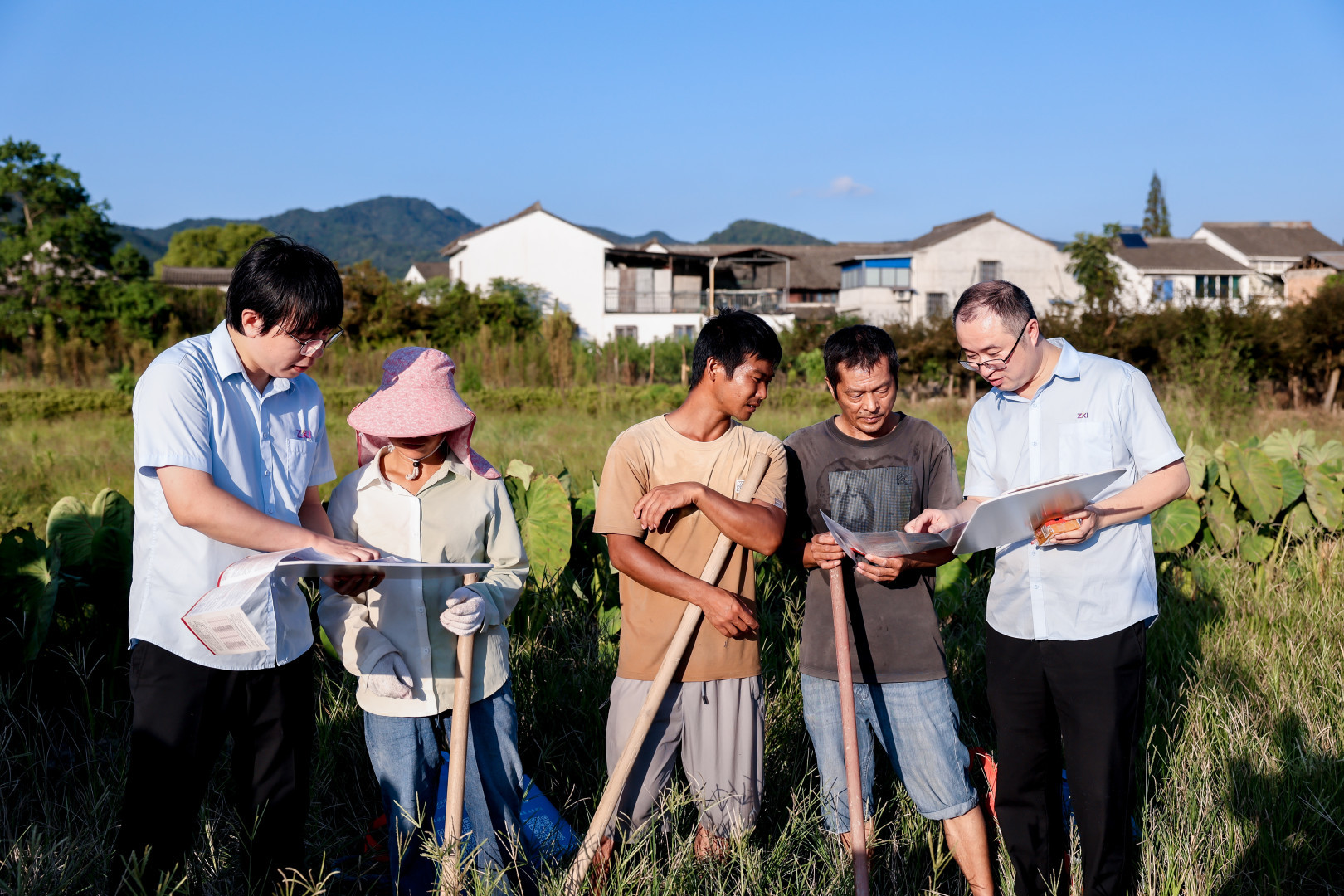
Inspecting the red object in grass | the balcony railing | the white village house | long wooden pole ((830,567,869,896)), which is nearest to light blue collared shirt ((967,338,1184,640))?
long wooden pole ((830,567,869,896))

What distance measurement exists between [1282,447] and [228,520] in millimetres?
5928

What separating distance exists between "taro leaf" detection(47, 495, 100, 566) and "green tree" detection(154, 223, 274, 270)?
67508 mm

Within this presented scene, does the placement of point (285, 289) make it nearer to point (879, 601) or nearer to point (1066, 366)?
point (879, 601)

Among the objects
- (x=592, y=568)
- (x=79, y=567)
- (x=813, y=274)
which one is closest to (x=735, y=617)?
(x=592, y=568)

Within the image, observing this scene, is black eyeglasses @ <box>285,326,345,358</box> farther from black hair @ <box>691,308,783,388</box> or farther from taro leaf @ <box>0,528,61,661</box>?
taro leaf @ <box>0,528,61,661</box>

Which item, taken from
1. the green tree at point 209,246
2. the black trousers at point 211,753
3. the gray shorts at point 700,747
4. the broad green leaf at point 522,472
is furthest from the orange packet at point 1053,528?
the green tree at point 209,246

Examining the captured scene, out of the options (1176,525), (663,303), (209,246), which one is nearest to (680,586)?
(1176,525)

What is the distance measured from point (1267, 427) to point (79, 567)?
11.1 metres

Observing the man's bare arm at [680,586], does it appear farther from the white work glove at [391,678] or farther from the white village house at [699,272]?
the white village house at [699,272]

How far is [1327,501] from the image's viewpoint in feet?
17.0

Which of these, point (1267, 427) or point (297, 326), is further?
point (1267, 427)

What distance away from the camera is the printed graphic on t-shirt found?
255 cm

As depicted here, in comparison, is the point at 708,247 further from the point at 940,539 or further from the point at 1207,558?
the point at 940,539

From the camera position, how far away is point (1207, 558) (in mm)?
5051
